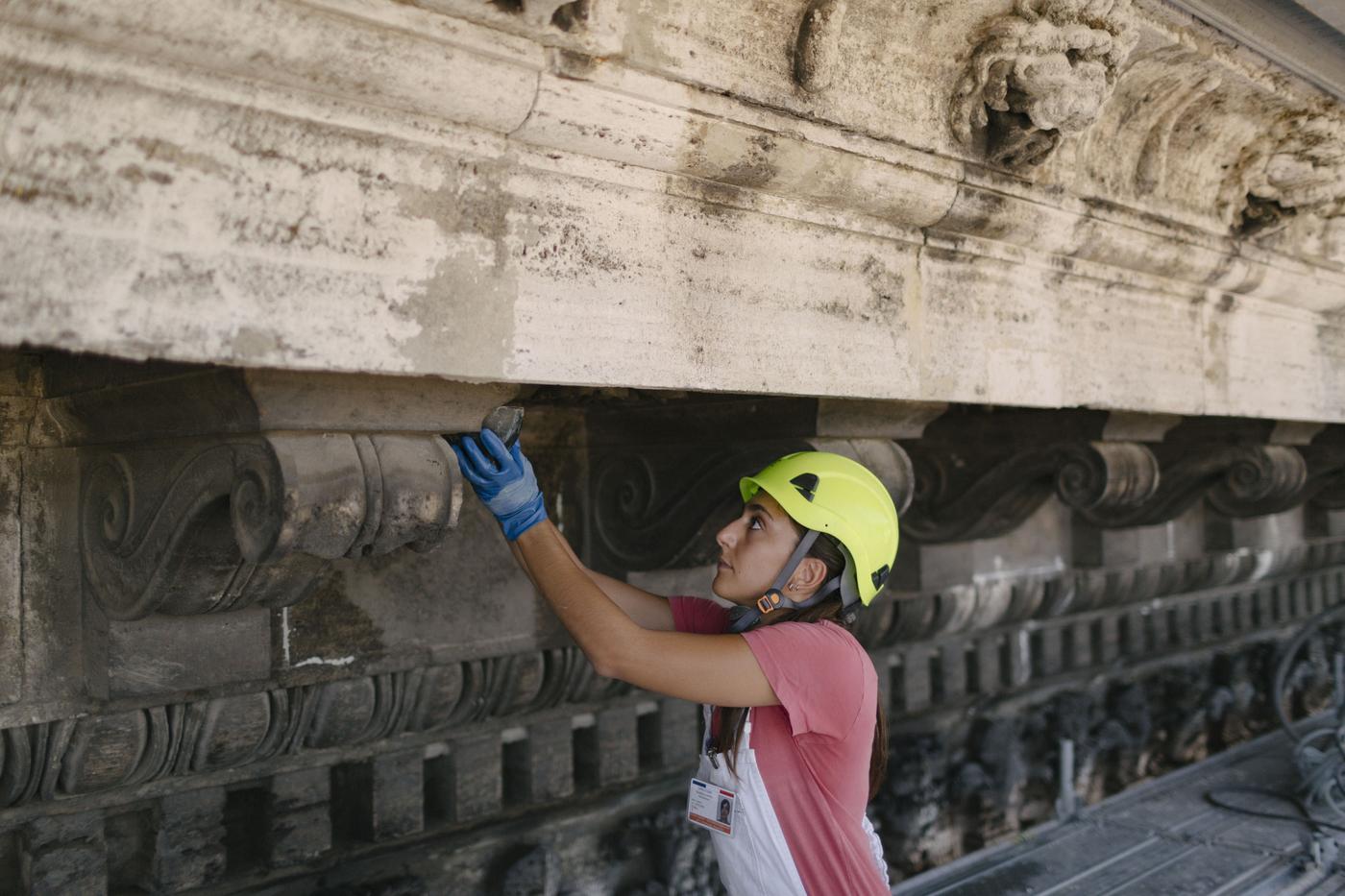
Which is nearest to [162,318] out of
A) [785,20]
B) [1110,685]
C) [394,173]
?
[394,173]

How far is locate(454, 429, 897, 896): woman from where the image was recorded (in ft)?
5.30

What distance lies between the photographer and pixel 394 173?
4.52ft

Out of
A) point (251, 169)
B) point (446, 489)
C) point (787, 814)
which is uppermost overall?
point (251, 169)

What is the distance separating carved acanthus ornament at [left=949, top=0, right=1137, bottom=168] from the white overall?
1138 millimetres

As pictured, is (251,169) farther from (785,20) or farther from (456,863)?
(456,863)

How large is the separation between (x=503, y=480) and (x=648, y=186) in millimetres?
476

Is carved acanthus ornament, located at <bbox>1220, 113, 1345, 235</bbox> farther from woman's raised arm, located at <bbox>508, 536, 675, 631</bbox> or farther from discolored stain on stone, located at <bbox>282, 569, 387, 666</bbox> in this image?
discolored stain on stone, located at <bbox>282, 569, 387, 666</bbox>

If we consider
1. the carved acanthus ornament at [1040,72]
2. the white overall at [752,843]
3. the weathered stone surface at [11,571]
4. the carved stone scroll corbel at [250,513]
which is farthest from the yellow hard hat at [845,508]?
the weathered stone surface at [11,571]

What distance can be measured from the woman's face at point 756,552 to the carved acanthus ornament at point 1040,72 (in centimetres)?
80

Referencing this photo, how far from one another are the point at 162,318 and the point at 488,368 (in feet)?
1.33

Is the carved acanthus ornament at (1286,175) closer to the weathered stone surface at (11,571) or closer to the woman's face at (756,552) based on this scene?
the woman's face at (756,552)

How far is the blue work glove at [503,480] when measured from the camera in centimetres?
164

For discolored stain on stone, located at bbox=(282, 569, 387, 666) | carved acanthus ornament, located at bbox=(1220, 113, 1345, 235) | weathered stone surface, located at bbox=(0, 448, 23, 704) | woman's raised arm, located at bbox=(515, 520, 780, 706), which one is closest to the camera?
woman's raised arm, located at bbox=(515, 520, 780, 706)

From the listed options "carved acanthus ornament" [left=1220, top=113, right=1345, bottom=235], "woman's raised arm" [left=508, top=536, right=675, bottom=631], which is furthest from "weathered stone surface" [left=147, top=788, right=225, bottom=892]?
"carved acanthus ornament" [left=1220, top=113, right=1345, bottom=235]
